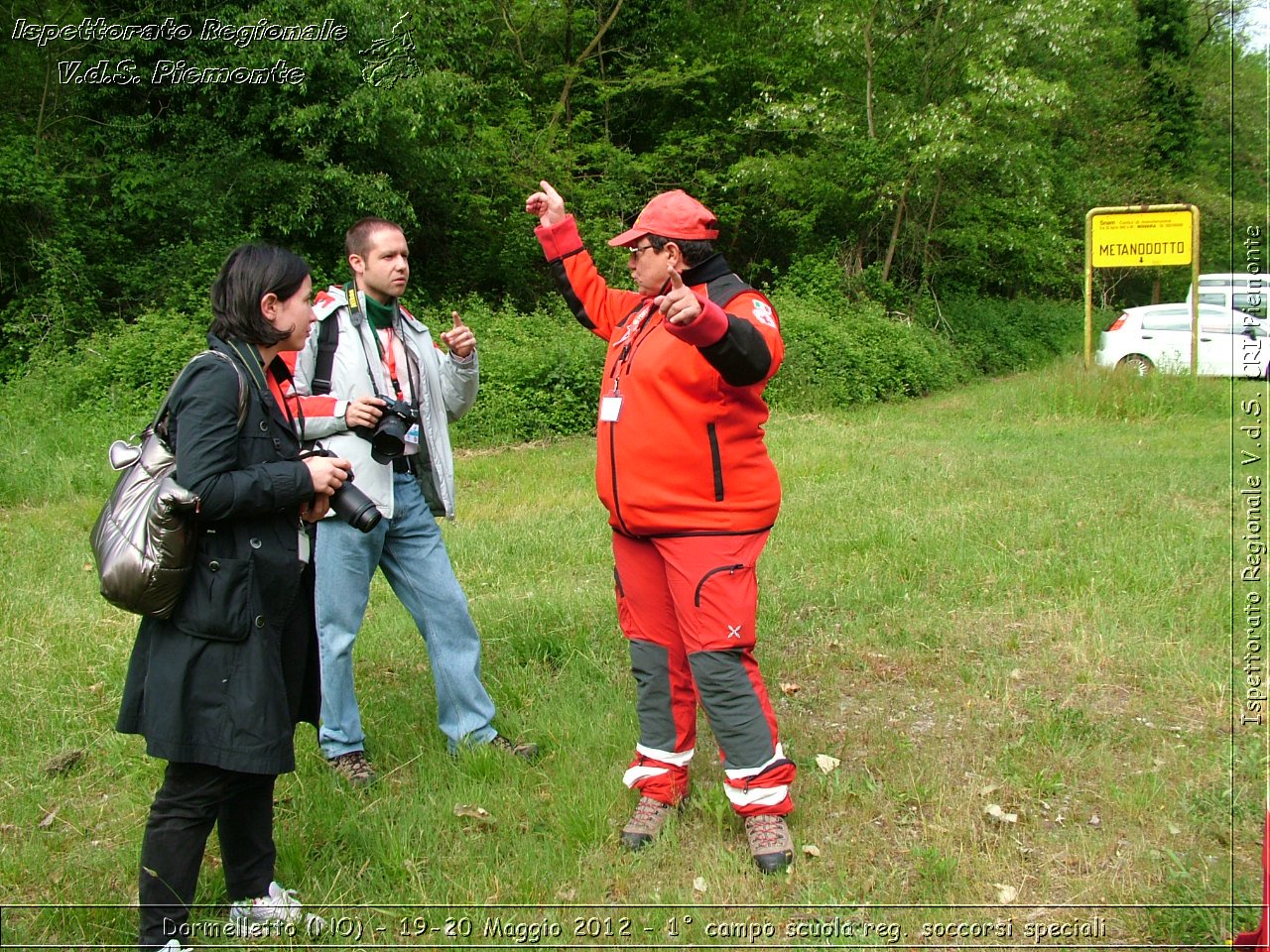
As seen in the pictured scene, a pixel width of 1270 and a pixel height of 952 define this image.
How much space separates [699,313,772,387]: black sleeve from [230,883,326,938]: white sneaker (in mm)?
1955

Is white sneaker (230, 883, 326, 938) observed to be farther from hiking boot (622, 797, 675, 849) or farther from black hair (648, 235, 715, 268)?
black hair (648, 235, 715, 268)

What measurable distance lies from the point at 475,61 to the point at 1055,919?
1851 centimetres

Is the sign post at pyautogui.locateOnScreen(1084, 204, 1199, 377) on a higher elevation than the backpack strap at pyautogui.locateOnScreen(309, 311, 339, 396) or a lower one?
higher

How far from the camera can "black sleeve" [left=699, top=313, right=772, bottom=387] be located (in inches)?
119

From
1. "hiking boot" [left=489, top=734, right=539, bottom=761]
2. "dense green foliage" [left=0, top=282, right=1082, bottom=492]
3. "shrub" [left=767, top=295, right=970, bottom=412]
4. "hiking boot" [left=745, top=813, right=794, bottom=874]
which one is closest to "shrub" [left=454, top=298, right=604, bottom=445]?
"dense green foliage" [left=0, top=282, right=1082, bottom=492]

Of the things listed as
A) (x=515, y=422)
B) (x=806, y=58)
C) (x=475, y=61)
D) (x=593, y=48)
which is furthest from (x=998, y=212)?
(x=515, y=422)

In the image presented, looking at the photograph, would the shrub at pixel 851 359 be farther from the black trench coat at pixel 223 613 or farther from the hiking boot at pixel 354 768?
the black trench coat at pixel 223 613

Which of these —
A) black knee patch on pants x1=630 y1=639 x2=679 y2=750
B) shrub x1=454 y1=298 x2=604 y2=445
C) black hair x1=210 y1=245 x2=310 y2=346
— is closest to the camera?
black hair x1=210 y1=245 x2=310 y2=346

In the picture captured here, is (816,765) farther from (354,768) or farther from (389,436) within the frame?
(389,436)

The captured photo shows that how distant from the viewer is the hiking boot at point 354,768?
402 cm

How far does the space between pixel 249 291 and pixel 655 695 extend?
1801 mm

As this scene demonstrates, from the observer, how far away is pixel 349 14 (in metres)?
14.4

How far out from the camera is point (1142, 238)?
564 inches

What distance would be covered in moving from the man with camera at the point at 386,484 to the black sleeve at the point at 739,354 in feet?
4.00
